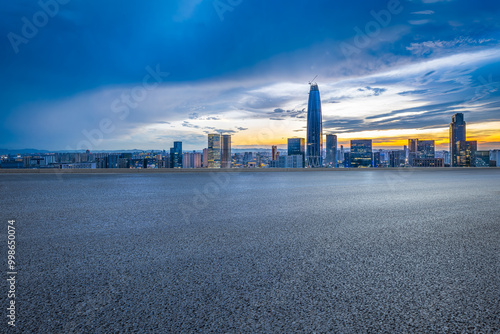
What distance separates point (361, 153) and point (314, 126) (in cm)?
4831

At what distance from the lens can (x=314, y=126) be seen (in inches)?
4604

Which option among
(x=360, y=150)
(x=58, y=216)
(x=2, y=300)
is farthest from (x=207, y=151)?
(x=2, y=300)

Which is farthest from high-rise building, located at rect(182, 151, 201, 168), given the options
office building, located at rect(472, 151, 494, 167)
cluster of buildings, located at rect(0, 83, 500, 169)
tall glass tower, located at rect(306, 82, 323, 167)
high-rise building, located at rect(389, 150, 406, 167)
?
tall glass tower, located at rect(306, 82, 323, 167)

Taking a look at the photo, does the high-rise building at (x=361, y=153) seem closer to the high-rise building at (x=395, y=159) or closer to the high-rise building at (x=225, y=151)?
the high-rise building at (x=395, y=159)

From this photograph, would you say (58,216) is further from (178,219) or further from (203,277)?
(203,277)

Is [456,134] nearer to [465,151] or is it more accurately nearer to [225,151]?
[465,151]

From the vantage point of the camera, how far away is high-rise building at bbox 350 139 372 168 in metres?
68.9

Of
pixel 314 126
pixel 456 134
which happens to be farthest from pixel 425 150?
pixel 314 126

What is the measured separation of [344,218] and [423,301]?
328 cm

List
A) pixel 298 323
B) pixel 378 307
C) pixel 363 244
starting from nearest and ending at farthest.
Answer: pixel 298 323, pixel 378 307, pixel 363 244

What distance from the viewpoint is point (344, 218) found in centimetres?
544

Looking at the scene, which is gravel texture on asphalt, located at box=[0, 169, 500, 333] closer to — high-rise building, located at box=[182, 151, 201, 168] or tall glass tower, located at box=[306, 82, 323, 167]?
high-rise building, located at box=[182, 151, 201, 168]

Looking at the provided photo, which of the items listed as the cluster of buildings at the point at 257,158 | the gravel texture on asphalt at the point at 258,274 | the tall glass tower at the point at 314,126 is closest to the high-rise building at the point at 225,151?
the cluster of buildings at the point at 257,158

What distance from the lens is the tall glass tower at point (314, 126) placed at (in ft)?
360
